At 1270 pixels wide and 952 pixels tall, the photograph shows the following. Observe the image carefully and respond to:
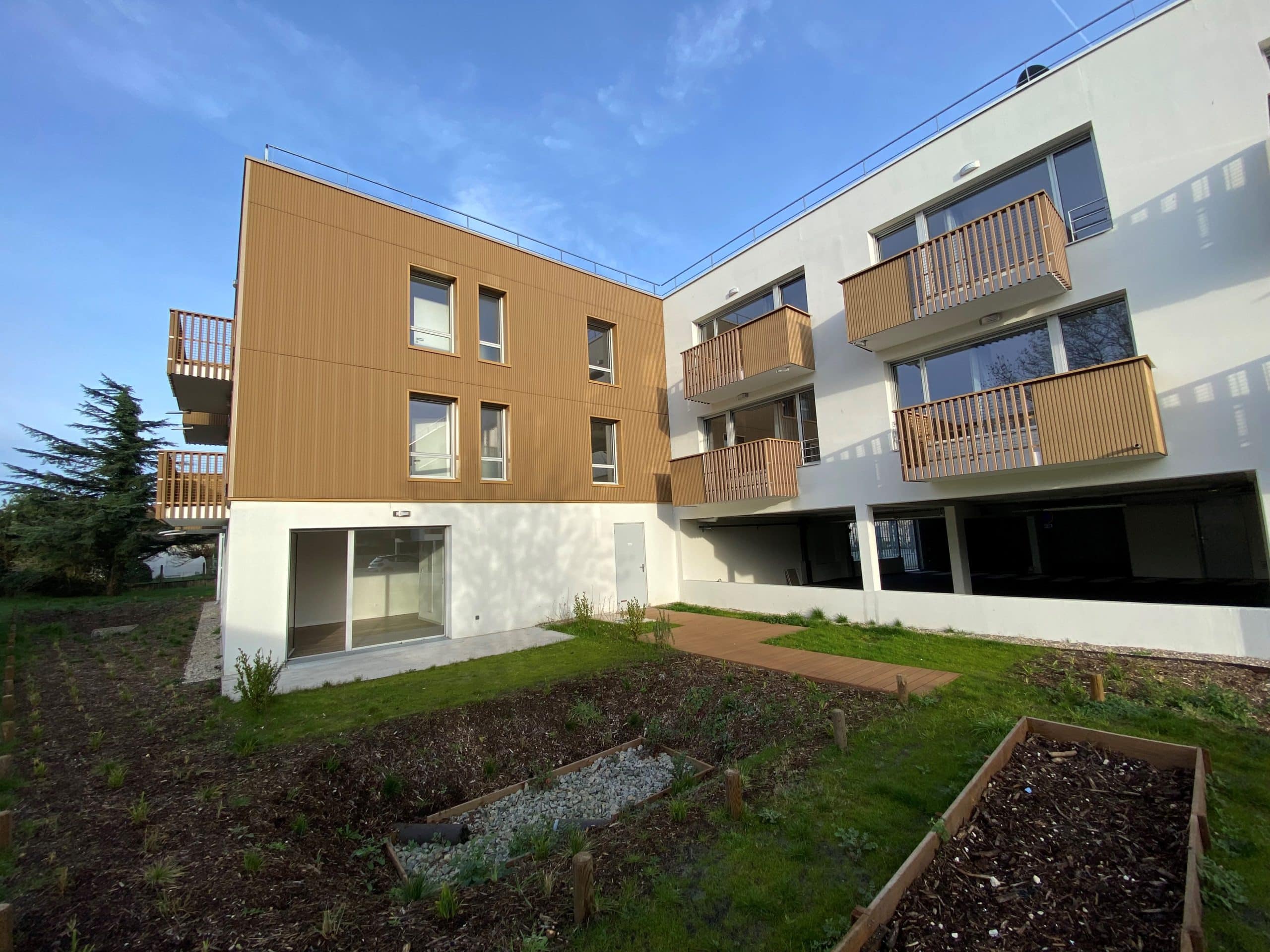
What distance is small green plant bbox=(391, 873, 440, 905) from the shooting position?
3307 mm

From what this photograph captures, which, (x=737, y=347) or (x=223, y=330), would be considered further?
(x=737, y=347)

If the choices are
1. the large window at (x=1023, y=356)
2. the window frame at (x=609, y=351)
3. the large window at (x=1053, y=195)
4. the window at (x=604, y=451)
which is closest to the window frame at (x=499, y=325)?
the window frame at (x=609, y=351)

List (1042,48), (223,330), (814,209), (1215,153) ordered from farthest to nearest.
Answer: (814,209) → (223,330) → (1042,48) → (1215,153)

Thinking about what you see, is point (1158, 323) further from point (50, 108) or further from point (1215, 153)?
point (50, 108)

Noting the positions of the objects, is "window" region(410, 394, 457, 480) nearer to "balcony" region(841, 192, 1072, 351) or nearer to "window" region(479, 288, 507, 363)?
"window" region(479, 288, 507, 363)

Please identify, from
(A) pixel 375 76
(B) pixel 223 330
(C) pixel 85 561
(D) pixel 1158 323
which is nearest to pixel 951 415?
(D) pixel 1158 323

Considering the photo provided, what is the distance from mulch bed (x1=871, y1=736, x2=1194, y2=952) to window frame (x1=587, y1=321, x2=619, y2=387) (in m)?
12.1

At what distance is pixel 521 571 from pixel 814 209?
33.5 ft

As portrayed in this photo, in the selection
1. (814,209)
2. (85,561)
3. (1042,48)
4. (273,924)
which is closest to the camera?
(273,924)

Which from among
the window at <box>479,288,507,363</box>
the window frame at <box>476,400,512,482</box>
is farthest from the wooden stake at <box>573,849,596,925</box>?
the window at <box>479,288,507,363</box>

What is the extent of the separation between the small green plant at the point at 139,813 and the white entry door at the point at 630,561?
10169 millimetres

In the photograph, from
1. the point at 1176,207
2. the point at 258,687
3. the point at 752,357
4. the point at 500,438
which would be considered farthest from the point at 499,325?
the point at 1176,207

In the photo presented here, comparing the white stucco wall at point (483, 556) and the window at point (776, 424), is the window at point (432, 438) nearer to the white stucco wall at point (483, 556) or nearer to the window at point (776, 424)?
the white stucco wall at point (483, 556)

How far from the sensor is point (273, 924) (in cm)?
294
